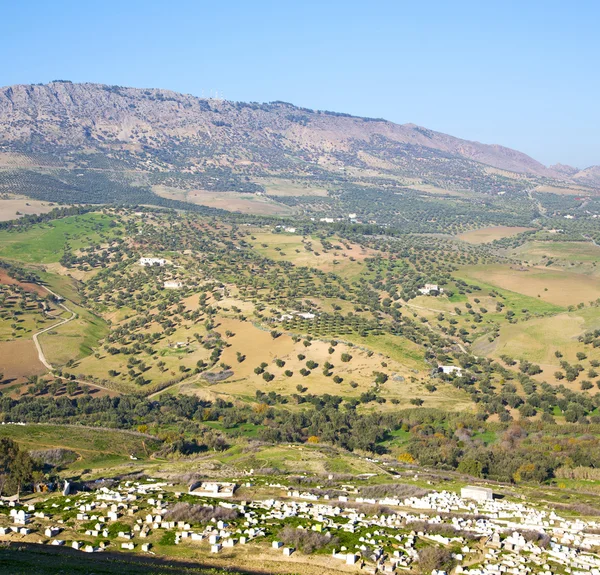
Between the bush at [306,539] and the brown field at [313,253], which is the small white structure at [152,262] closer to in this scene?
the brown field at [313,253]

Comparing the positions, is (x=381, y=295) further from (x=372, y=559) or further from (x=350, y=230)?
(x=372, y=559)

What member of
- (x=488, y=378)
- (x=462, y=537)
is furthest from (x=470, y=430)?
(x=462, y=537)

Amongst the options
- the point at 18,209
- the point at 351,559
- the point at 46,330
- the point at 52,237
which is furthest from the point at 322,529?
the point at 18,209

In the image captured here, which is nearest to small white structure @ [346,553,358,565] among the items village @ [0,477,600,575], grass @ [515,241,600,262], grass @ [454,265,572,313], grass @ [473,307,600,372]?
village @ [0,477,600,575]

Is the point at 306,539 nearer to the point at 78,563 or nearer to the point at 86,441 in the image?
the point at 78,563

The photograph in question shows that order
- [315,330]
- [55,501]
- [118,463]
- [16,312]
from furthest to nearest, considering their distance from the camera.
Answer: [16,312] < [315,330] < [118,463] < [55,501]

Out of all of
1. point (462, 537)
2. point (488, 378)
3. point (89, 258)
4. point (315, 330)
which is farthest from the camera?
point (89, 258)

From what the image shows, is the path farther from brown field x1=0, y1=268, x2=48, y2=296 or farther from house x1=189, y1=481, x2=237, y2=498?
house x1=189, y1=481, x2=237, y2=498
